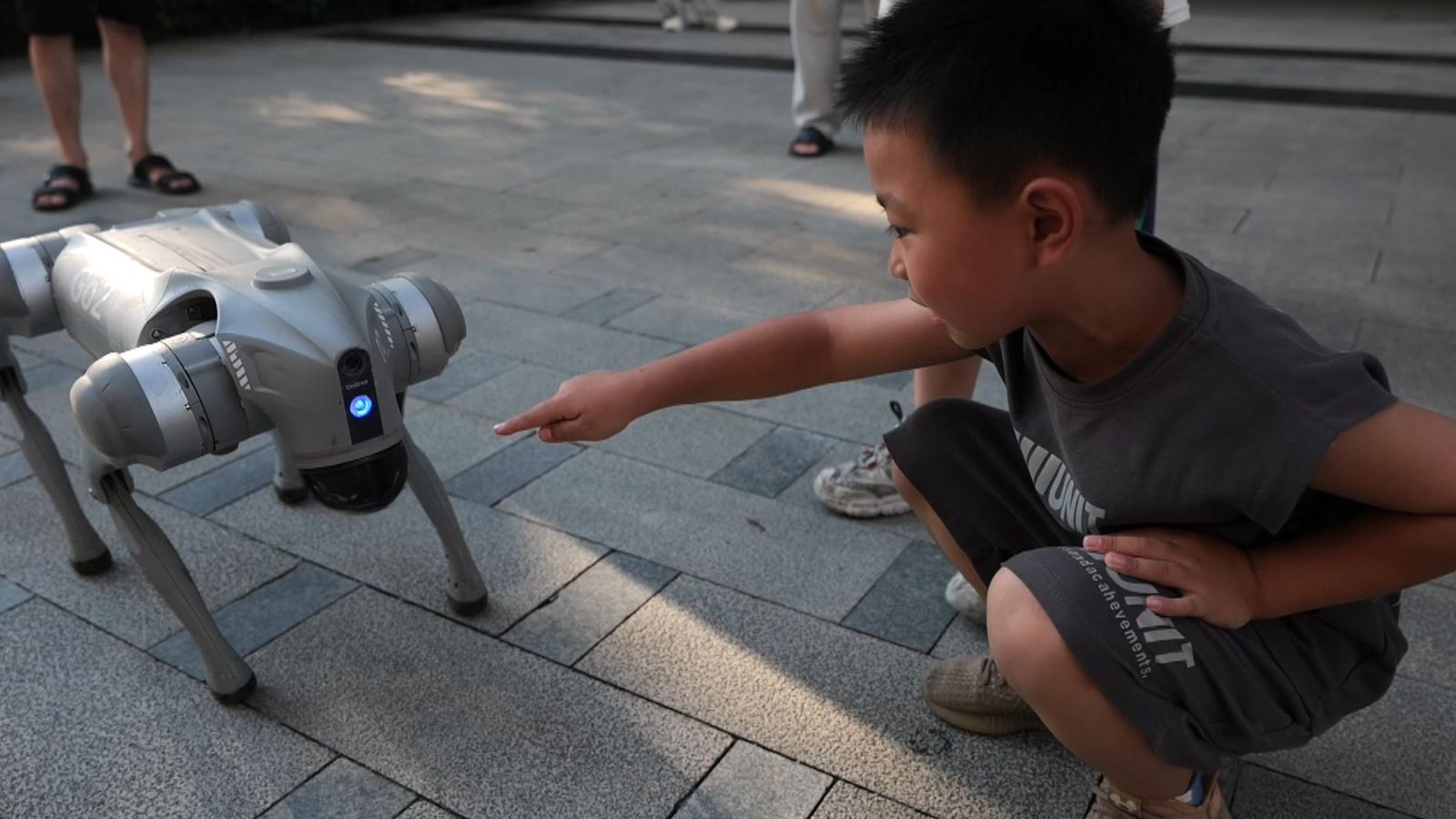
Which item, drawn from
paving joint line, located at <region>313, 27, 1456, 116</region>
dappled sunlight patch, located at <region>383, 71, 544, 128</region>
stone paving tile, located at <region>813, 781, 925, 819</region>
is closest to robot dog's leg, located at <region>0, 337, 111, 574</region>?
stone paving tile, located at <region>813, 781, 925, 819</region>

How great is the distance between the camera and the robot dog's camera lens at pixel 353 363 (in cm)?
158

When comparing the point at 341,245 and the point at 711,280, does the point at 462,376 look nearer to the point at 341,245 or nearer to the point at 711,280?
the point at 711,280

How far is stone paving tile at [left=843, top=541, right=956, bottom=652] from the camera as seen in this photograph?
210 centimetres

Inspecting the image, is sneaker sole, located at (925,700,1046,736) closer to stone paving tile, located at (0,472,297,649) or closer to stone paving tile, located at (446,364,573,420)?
stone paving tile, located at (0,472,297,649)

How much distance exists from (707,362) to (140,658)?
1226 mm

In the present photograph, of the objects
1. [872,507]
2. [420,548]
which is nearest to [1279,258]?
[872,507]

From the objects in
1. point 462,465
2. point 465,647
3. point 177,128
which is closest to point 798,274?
point 462,465

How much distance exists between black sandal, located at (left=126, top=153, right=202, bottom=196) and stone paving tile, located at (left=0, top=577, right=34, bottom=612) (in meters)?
3.30

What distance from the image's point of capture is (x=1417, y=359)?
319 cm

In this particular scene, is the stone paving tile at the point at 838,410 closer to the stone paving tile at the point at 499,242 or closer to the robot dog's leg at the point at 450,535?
the robot dog's leg at the point at 450,535

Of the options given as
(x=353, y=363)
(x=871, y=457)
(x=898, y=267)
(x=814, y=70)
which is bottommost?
(x=871, y=457)

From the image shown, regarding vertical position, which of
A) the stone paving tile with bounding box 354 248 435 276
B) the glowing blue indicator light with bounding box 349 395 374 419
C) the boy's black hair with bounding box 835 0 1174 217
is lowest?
the stone paving tile with bounding box 354 248 435 276

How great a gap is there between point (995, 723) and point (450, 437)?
162 cm

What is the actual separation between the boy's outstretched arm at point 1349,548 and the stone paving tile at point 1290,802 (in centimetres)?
47
